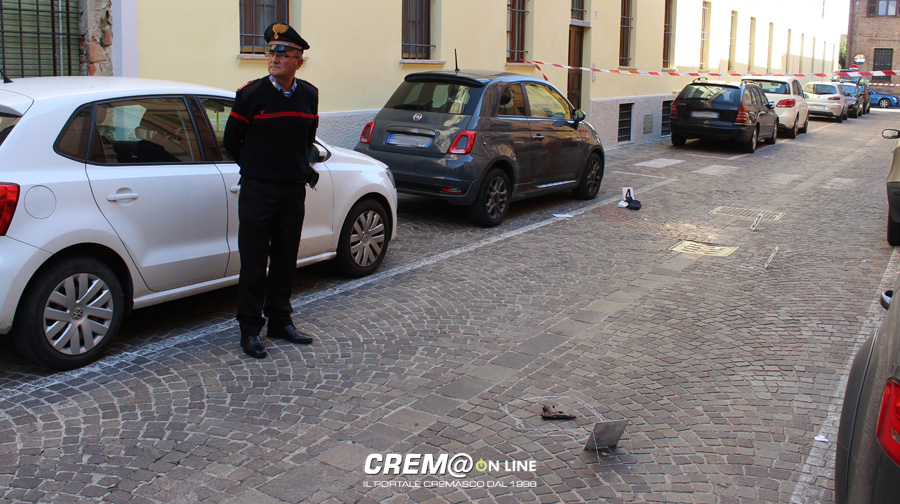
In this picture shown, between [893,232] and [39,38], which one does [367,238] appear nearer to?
[39,38]

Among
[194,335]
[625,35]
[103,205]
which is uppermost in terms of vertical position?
[625,35]

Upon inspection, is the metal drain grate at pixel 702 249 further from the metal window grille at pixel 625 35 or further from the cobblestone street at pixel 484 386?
the metal window grille at pixel 625 35

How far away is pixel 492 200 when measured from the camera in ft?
31.7

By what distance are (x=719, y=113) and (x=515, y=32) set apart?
16.2 feet

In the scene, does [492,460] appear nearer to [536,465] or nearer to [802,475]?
[536,465]

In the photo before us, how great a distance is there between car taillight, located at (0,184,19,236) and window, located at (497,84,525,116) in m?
5.95

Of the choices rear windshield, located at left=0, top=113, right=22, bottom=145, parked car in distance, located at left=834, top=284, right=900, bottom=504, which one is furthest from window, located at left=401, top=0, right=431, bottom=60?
parked car in distance, located at left=834, top=284, right=900, bottom=504

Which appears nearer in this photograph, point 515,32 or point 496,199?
point 496,199

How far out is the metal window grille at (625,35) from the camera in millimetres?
21125

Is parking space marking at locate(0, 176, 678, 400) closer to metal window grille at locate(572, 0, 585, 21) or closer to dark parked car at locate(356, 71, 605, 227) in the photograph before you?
dark parked car at locate(356, 71, 605, 227)

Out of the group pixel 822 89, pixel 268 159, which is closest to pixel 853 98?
pixel 822 89

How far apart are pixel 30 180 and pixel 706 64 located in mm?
24817

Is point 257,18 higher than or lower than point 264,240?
higher

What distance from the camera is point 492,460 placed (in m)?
4.07
